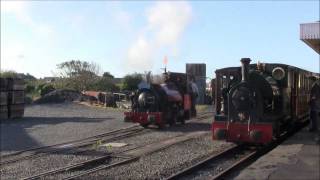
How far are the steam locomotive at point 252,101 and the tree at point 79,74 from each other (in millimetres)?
50809

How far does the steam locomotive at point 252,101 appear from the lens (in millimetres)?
15164

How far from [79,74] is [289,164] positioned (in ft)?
199

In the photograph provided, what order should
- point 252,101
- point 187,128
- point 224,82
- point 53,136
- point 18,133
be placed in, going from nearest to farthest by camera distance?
point 252,101
point 224,82
point 53,136
point 18,133
point 187,128

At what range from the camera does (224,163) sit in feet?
45.2

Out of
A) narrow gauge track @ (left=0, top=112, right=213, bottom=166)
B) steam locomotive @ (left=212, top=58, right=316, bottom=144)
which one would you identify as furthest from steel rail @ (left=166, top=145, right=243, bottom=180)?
narrow gauge track @ (left=0, top=112, right=213, bottom=166)

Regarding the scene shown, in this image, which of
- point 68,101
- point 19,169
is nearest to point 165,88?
point 19,169

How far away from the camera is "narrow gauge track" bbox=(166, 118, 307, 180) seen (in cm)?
1188

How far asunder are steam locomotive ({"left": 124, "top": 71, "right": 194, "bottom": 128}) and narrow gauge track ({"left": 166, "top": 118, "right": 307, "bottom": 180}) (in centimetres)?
734

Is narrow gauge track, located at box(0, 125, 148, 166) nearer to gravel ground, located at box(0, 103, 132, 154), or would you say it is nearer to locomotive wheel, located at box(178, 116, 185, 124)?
gravel ground, located at box(0, 103, 132, 154)

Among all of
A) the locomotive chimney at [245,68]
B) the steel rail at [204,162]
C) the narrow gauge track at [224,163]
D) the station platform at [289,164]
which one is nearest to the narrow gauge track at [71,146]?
the steel rail at [204,162]

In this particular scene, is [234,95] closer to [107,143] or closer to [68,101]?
[107,143]

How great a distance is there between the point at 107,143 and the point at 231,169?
7.12 metres

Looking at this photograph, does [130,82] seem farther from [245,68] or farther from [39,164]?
[39,164]

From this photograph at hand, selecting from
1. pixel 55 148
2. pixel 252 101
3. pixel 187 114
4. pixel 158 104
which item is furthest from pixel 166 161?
pixel 187 114
